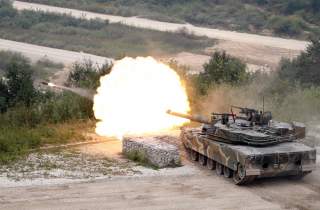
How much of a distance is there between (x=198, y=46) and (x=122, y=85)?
40.0m

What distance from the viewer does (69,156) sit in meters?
24.2

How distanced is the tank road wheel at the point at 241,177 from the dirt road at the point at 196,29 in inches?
1697

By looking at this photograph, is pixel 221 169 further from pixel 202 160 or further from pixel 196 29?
pixel 196 29

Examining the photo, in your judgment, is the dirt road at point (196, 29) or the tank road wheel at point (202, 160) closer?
the tank road wheel at point (202, 160)

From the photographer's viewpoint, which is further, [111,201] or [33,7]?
[33,7]

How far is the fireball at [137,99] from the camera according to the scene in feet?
89.0

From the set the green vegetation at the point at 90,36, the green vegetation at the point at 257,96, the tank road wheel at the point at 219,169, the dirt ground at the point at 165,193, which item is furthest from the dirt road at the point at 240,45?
the dirt ground at the point at 165,193

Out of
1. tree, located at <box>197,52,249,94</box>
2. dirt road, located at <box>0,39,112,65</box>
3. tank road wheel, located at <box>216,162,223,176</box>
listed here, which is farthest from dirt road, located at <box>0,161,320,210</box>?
dirt road, located at <box>0,39,112,65</box>

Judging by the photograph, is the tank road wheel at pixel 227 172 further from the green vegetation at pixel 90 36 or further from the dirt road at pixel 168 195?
the green vegetation at pixel 90 36

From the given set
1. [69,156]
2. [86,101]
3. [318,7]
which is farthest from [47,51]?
[69,156]

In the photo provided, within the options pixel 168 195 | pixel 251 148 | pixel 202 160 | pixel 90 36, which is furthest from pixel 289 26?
pixel 168 195

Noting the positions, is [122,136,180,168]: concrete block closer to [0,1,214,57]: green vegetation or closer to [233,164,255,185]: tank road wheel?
[233,164,255,185]: tank road wheel

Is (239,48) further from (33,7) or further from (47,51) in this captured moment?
(33,7)

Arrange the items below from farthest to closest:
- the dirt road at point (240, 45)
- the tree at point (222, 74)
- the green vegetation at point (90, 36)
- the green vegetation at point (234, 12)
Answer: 1. the green vegetation at point (234, 12)
2. the green vegetation at point (90, 36)
3. the dirt road at point (240, 45)
4. the tree at point (222, 74)
